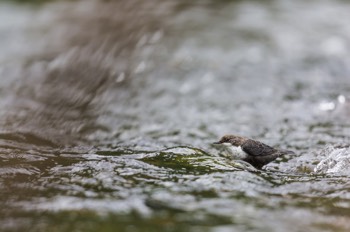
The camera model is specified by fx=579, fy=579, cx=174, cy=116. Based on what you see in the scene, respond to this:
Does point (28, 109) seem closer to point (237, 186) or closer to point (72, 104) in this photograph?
point (72, 104)

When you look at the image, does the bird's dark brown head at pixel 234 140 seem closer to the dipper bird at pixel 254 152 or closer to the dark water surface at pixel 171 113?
the dipper bird at pixel 254 152

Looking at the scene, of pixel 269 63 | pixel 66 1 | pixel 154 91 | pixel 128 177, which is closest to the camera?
pixel 128 177

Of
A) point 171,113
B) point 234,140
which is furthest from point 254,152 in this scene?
point 171,113

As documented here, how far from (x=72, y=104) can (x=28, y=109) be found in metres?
0.87

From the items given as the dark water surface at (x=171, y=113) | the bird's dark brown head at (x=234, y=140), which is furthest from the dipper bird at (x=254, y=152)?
the dark water surface at (x=171, y=113)

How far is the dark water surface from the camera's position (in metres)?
4.84

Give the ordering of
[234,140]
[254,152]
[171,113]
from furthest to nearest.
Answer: [171,113] → [234,140] → [254,152]

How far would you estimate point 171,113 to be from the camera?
33.3 ft

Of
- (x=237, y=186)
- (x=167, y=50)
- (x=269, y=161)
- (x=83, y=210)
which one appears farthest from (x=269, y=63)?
(x=83, y=210)

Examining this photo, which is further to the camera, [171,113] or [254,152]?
[171,113]

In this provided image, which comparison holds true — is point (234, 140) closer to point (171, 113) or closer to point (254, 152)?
Result: point (254, 152)

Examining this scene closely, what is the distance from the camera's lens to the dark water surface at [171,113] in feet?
15.9

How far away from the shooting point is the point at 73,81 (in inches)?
456

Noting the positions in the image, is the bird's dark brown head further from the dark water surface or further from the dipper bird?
the dark water surface
